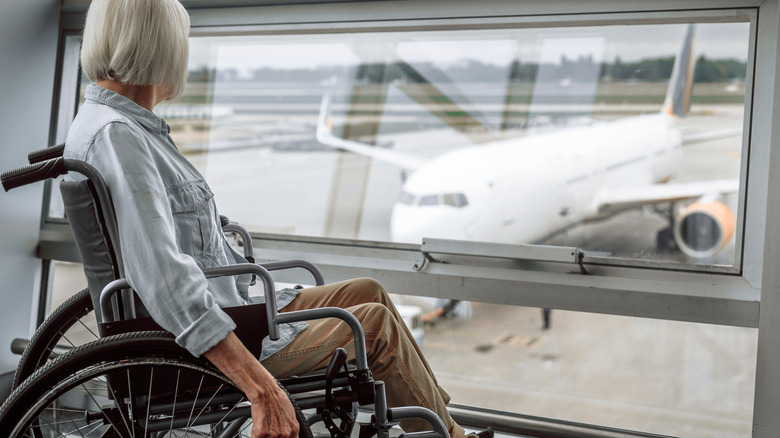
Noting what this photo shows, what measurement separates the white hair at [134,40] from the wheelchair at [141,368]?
0.66ft

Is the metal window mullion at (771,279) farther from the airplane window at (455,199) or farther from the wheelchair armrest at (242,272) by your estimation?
the airplane window at (455,199)

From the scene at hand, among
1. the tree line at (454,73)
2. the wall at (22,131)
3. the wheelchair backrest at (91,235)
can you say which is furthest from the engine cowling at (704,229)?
the wall at (22,131)

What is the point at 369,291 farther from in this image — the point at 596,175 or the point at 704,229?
the point at 596,175

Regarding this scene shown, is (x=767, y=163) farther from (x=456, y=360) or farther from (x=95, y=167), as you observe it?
(x=456, y=360)

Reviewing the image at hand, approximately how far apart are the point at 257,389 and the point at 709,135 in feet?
5.90

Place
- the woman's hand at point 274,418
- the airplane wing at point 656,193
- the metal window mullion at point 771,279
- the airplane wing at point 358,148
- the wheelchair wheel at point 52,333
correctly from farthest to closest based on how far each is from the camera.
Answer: the airplane wing at point 358,148
the airplane wing at point 656,193
the metal window mullion at point 771,279
the wheelchair wheel at point 52,333
the woman's hand at point 274,418

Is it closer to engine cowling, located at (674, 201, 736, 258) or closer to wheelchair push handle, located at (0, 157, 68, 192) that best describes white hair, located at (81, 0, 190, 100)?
Answer: wheelchair push handle, located at (0, 157, 68, 192)

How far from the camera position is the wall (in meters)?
2.44

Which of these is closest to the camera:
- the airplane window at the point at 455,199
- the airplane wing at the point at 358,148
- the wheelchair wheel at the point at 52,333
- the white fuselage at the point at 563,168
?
the wheelchair wheel at the point at 52,333

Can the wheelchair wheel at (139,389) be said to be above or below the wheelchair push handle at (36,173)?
below

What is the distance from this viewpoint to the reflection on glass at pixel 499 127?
2.28m

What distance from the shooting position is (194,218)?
1288mm

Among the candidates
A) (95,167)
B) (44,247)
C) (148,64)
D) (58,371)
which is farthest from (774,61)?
(44,247)

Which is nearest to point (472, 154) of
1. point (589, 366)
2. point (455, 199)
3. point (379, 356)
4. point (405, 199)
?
point (405, 199)
